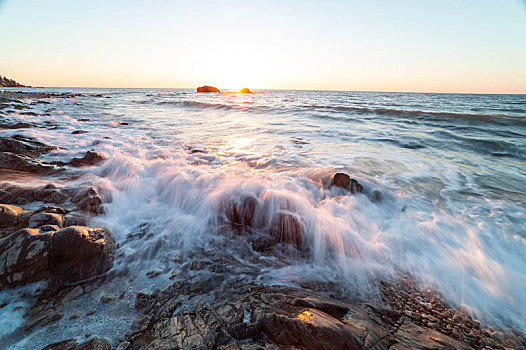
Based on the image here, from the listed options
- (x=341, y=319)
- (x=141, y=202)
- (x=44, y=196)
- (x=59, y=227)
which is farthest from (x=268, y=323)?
(x=44, y=196)

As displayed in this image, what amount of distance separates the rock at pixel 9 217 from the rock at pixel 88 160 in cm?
273

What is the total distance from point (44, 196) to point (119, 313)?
2732mm

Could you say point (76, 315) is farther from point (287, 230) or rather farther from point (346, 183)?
point (346, 183)

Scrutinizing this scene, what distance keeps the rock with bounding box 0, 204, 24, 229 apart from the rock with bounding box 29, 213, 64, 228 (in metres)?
0.13

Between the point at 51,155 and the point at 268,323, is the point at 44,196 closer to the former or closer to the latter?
the point at 51,155

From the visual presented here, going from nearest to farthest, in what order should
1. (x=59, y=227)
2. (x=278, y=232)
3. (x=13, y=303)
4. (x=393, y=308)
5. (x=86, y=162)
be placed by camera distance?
(x=13, y=303)
(x=393, y=308)
(x=59, y=227)
(x=278, y=232)
(x=86, y=162)

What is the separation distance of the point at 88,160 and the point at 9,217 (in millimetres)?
3119

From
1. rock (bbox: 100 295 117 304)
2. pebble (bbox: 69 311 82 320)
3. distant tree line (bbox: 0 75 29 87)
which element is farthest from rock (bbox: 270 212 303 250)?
distant tree line (bbox: 0 75 29 87)

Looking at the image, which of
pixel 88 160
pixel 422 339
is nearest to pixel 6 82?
pixel 88 160

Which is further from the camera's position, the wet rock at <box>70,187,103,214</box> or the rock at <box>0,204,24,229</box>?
the wet rock at <box>70,187,103,214</box>

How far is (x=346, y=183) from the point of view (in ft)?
15.4

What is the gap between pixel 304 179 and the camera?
512cm

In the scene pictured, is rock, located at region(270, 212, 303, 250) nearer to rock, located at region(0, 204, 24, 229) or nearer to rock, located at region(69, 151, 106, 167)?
rock, located at region(0, 204, 24, 229)

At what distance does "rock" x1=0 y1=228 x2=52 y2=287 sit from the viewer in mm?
2225
